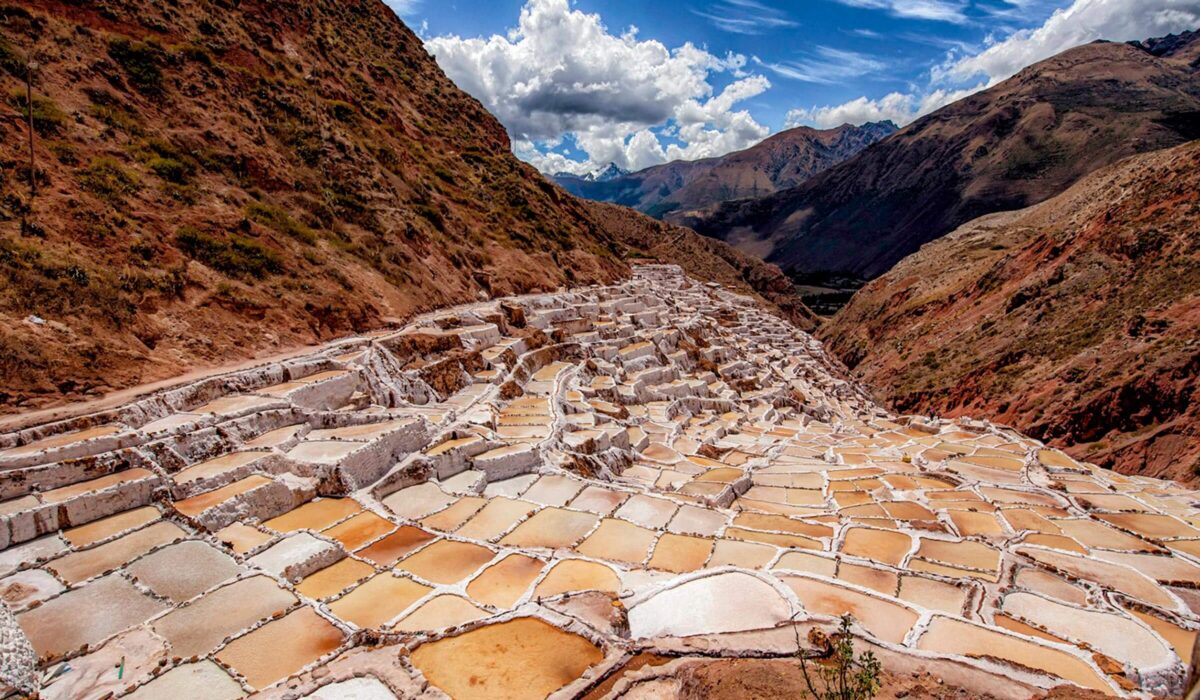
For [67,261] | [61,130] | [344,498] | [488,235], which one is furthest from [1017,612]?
[488,235]

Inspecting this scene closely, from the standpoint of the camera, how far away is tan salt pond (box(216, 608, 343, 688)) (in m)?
5.31

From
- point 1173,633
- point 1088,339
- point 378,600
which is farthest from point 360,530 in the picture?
point 1088,339

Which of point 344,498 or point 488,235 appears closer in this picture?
point 344,498

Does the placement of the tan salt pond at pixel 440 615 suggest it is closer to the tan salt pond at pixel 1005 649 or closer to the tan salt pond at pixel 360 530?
the tan salt pond at pixel 360 530

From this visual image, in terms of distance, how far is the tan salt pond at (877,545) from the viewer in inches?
355

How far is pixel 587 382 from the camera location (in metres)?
18.8

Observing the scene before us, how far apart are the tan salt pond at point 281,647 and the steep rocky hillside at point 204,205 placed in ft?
19.8

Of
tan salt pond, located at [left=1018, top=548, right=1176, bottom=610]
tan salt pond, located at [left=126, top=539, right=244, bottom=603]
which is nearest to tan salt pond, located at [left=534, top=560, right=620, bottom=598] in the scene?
tan salt pond, located at [left=126, top=539, right=244, bottom=603]

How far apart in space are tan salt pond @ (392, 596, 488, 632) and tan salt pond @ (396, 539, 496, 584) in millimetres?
490

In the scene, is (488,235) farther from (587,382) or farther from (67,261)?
(67,261)

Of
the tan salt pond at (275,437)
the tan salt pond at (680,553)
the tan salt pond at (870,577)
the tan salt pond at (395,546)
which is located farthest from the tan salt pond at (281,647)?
the tan salt pond at (870,577)

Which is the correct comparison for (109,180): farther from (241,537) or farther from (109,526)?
(241,537)

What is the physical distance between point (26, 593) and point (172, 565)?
121 centimetres

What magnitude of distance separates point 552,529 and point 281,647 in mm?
3848
